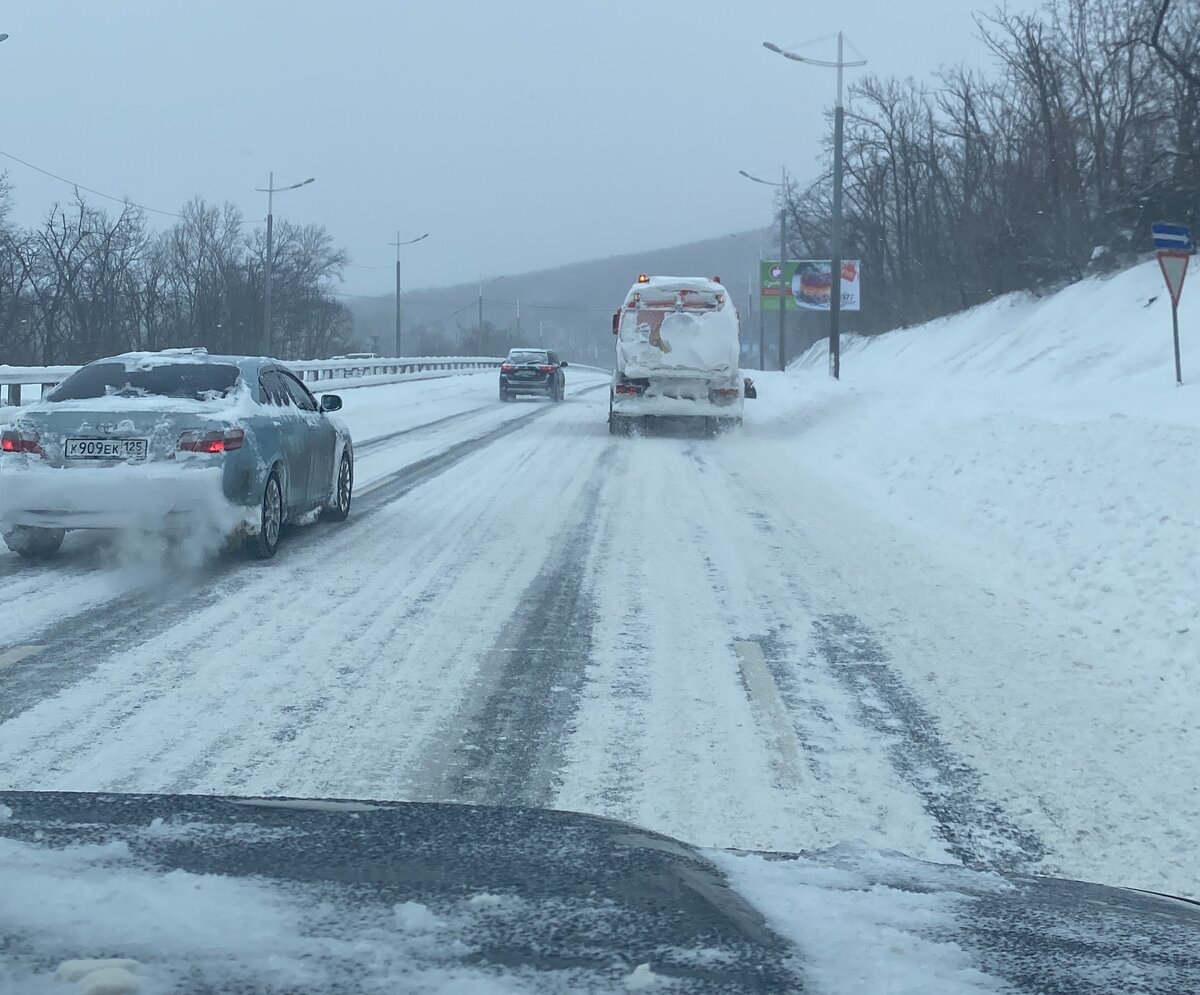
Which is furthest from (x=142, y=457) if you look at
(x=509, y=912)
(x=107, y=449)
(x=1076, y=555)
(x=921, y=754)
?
(x=509, y=912)

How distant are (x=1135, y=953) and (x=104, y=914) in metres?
1.98

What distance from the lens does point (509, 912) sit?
276 centimetres

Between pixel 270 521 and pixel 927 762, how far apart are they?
20.8 ft

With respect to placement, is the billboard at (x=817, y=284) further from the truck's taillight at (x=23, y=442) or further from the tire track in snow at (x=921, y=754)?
the tire track in snow at (x=921, y=754)

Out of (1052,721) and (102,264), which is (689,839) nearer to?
(1052,721)

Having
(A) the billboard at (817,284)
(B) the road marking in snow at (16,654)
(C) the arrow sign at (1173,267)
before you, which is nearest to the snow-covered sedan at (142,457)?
(B) the road marking in snow at (16,654)

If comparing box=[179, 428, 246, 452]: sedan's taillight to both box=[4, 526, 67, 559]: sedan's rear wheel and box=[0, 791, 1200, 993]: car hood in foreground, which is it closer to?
box=[4, 526, 67, 559]: sedan's rear wheel

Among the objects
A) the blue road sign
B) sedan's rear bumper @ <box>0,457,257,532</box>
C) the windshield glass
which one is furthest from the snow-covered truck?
the windshield glass

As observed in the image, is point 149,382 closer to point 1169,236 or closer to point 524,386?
point 1169,236

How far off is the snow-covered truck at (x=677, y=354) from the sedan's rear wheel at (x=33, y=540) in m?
15.2

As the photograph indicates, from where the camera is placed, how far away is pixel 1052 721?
20.5ft

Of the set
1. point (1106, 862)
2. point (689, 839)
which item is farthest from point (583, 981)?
point (1106, 862)

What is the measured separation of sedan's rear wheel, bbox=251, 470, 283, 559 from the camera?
10.3 metres

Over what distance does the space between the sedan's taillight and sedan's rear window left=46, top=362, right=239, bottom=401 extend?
49 cm
